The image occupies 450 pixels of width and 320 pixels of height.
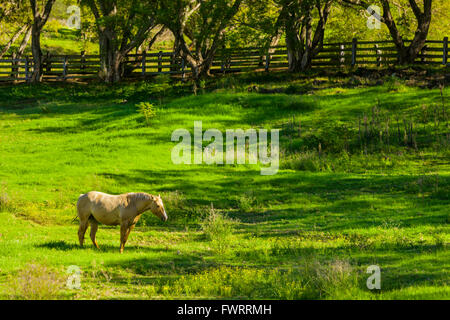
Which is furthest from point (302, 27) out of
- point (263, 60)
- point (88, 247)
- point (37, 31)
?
point (88, 247)

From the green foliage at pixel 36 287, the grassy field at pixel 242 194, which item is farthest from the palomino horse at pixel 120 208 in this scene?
the green foliage at pixel 36 287

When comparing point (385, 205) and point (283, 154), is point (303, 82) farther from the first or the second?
point (385, 205)

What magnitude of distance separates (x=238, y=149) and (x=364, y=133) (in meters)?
6.04

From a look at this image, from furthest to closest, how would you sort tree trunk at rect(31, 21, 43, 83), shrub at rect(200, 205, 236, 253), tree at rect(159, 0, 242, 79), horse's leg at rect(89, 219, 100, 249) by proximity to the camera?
tree trunk at rect(31, 21, 43, 83) < tree at rect(159, 0, 242, 79) < shrub at rect(200, 205, 236, 253) < horse's leg at rect(89, 219, 100, 249)

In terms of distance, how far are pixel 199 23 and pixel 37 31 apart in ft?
40.6

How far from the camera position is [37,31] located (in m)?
47.1

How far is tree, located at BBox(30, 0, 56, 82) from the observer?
4700 cm

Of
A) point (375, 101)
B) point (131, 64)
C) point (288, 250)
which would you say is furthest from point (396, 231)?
point (131, 64)

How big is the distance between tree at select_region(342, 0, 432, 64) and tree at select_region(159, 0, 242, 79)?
8.39 metres

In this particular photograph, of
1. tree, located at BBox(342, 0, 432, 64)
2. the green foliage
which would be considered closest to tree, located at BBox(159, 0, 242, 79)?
tree, located at BBox(342, 0, 432, 64)

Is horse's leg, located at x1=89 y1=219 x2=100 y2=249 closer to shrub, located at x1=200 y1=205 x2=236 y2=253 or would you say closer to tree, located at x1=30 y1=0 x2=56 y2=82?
shrub, located at x1=200 y1=205 x2=236 y2=253

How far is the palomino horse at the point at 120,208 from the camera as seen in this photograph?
14.6 m

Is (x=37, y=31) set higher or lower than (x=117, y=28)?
lower

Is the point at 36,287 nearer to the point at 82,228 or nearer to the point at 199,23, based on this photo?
the point at 82,228
